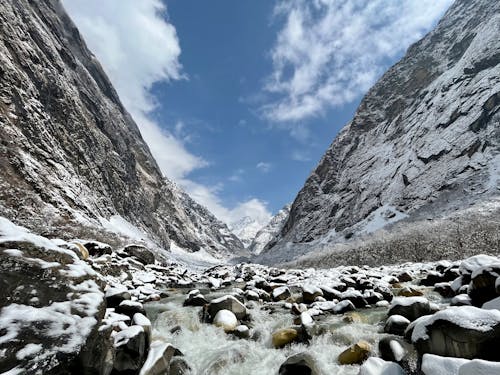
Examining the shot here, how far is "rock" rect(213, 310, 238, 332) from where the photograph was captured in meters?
10.7

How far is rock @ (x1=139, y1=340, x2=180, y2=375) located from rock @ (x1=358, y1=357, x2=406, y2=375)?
4.97 meters

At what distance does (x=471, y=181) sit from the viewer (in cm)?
4888

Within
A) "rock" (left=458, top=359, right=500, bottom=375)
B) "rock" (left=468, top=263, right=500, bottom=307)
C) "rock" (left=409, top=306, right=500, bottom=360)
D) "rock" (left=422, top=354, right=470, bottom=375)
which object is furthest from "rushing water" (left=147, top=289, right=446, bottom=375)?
"rock" (left=468, top=263, right=500, bottom=307)

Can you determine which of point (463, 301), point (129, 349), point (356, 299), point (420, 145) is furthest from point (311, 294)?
point (420, 145)

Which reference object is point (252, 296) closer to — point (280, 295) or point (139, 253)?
point (280, 295)

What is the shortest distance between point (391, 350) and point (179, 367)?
593 centimetres

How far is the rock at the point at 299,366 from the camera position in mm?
7379

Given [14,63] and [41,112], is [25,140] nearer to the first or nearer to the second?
[41,112]

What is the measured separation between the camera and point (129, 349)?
6871 millimetres

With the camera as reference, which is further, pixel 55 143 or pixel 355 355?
pixel 55 143

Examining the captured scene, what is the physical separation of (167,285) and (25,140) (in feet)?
112

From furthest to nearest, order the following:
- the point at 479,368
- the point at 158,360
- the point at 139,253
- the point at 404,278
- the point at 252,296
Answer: the point at 139,253, the point at 404,278, the point at 252,296, the point at 158,360, the point at 479,368

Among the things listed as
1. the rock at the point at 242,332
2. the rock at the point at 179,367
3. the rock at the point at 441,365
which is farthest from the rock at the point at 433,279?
the rock at the point at 179,367

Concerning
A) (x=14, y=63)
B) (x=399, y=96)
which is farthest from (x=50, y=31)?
(x=399, y=96)
